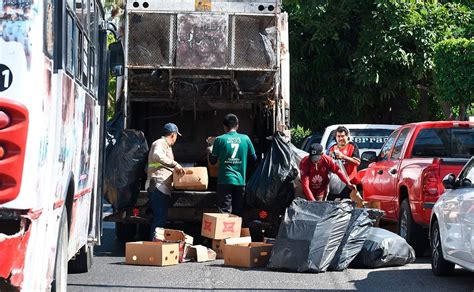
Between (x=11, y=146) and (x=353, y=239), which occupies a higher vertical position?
(x=11, y=146)

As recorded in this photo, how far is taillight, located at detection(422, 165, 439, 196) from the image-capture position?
14.1m

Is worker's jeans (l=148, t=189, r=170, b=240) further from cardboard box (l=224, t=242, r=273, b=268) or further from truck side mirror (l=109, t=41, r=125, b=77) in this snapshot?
truck side mirror (l=109, t=41, r=125, b=77)

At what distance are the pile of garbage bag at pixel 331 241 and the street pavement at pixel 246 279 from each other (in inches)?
5.1

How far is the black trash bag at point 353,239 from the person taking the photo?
13.1 meters

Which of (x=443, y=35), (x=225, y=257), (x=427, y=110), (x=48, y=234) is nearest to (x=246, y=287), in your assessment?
(x=225, y=257)

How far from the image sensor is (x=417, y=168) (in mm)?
14523

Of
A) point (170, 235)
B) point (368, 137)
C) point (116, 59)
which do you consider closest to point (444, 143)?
point (170, 235)

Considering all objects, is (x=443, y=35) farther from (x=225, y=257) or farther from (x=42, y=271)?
(x=42, y=271)

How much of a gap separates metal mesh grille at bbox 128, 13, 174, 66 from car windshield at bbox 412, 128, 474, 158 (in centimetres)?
351

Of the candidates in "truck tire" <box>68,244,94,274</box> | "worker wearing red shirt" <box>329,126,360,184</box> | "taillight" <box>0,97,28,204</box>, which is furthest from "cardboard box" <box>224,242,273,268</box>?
"taillight" <box>0,97,28,204</box>

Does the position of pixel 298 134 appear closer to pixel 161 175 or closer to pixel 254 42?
pixel 254 42

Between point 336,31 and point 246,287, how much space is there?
17.6 m

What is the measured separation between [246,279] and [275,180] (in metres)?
2.61

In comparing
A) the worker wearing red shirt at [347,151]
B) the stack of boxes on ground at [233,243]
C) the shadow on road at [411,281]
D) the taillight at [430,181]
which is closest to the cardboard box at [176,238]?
the stack of boxes on ground at [233,243]
